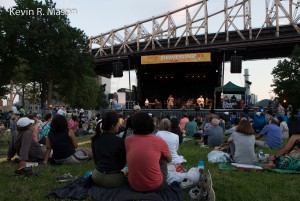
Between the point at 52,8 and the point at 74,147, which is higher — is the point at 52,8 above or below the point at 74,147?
above

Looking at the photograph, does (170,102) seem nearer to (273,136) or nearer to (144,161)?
(273,136)

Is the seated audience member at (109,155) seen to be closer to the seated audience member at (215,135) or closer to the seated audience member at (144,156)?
the seated audience member at (144,156)

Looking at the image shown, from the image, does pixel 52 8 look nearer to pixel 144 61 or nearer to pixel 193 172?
pixel 144 61

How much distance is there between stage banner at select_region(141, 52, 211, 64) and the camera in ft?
68.5

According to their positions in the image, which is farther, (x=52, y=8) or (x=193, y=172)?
(x=52, y=8)

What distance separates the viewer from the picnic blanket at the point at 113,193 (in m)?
3.71

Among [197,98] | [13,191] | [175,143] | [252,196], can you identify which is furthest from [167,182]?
[197,98]

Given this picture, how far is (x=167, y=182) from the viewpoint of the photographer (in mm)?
Result: 4301

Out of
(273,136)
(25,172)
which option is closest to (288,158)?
(273,136)

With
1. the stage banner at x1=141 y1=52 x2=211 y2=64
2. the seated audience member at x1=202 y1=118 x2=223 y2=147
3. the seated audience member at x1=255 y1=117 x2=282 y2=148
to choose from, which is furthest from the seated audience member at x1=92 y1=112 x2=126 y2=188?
the stage banner at x1=141 y1=52 x2=211 y2=64

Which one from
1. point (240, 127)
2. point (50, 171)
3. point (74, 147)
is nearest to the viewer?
point (50, 171)

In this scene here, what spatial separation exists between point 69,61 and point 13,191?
1072 inches

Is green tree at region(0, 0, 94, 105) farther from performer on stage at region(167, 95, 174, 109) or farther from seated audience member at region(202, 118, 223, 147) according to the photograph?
seated audience member at region(202, 118, 223, 147)

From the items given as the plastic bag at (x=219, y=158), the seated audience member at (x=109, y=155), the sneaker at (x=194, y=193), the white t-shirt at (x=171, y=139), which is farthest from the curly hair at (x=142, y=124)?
the plastic bag at (x=219, y=158)
